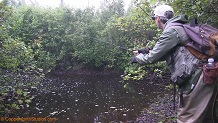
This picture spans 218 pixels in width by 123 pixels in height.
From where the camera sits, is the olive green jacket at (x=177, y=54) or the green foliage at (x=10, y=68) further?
the green foliage at (x=10, y=68)

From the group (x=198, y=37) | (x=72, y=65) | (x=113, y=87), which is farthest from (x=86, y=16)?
(x=198, y=37)

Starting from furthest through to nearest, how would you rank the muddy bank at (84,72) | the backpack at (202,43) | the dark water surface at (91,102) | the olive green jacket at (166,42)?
1. the muddy bank at (84,72)
2. the dark water surface at (91,102)
3. the olive green jacket at (166,42)
4. the backpack at (202,43)

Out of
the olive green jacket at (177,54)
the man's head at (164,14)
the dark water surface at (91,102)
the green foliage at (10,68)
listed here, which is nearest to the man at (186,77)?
the olive green jacket at (177,54)

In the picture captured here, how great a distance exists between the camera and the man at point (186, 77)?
8.95ft

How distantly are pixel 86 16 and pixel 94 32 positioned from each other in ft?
6.34

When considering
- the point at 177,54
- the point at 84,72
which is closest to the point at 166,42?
the point at 177,54

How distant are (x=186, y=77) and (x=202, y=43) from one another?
447 millimetres

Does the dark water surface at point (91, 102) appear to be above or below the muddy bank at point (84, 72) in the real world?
below

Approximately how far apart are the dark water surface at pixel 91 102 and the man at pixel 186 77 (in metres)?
6.30

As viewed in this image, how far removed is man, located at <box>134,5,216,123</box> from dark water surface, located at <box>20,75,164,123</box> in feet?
20.7

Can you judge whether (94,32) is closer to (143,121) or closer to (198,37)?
(143,121)

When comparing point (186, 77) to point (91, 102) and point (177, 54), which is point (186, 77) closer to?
point (177, 54)

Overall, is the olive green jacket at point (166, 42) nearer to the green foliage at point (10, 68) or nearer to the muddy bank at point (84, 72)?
the green foliage at point (10, 68)

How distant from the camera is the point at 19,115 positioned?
858 centimetres
